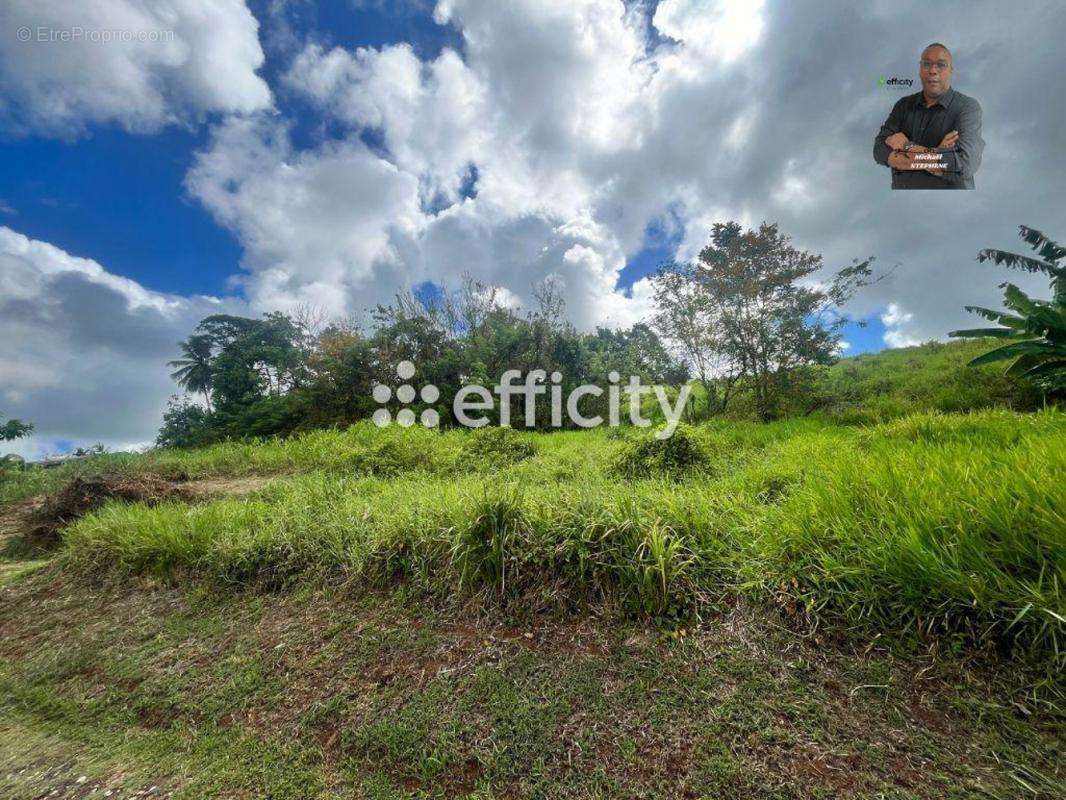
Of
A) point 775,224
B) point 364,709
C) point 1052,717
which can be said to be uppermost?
point 775,224

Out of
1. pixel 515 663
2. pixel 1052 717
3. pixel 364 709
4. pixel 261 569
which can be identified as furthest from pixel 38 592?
pixel 1052 717

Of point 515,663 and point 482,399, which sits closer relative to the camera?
point 515,663

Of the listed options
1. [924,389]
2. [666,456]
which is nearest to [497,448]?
[666,456]

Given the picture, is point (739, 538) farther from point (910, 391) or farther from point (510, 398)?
point (510, 398)

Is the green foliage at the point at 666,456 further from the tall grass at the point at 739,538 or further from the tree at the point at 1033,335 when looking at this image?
the tree at the point at 1033,335

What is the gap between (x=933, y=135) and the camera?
466 centimetres

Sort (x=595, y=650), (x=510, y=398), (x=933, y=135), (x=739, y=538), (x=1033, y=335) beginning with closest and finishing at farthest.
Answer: (x=595, y=650) → (x=739, y=538) → (x=933, y=135) → (x=1033, y=335) → (x=510, y=398)

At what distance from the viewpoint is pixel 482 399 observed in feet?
37.1

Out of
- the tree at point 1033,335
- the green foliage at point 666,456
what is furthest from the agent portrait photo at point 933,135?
the green foliage at point 666,456

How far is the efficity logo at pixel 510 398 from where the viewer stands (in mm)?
10773

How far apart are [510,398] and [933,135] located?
372 inches

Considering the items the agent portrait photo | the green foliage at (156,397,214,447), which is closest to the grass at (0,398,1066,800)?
the agent portrait photo

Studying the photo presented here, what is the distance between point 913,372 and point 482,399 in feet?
33.7

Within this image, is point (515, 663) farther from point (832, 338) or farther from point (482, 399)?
point (482, 399)
